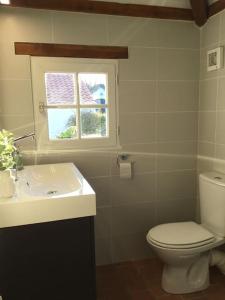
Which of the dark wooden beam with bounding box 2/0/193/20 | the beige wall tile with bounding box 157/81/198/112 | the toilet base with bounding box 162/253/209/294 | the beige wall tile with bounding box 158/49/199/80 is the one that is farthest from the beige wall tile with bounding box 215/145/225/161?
the dark wooden beam with bounding box 2/0/193/20

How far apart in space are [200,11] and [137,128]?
3.53 feet

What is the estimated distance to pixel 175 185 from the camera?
2.42 metres

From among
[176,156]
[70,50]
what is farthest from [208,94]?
[70,50]

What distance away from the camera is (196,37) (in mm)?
2264

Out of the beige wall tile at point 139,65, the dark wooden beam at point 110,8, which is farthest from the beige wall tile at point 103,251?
the dark wooden beam at point 110,8

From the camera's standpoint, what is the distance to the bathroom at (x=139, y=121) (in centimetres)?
195

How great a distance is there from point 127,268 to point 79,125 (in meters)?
1.33

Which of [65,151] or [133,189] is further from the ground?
[65,151]

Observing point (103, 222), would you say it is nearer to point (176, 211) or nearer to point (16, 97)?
point (176, 211)

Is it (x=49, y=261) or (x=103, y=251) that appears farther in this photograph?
(x=103, y=251)

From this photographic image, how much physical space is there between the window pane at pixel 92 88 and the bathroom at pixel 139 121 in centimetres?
13

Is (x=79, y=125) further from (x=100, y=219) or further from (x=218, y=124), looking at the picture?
(x=218, y=124)

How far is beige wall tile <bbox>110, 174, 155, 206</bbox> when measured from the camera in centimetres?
227

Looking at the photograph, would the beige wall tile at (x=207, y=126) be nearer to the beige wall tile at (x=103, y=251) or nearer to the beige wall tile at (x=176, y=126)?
the beige wall tile at (x=176, y=126)
